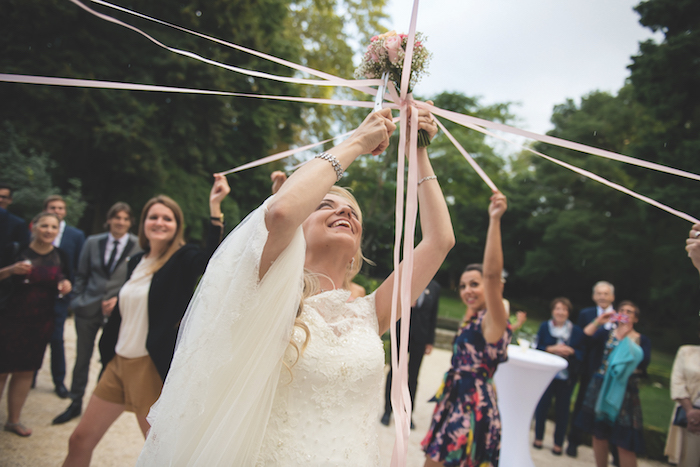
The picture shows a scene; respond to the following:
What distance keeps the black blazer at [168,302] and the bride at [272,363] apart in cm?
141

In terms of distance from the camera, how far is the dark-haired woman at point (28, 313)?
170 inches

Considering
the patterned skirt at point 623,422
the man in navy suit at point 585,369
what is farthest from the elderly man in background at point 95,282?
the man in navy suit at point 585,369

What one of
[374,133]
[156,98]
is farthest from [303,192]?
[156,98]

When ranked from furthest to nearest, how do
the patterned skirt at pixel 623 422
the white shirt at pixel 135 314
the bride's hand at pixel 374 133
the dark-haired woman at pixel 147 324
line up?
1. the patterned skirt at pixel 623 422
2. the white shirt at pixel 135 314
3. the dark-haired woman at pixel 147 324
4. the bride's hand at pixel 374 133

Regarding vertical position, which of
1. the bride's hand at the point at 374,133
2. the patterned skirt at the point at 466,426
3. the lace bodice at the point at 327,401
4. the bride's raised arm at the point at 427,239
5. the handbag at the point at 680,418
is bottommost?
the handbag at the point at 680,418

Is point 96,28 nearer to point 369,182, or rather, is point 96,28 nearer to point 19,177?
point 19,177

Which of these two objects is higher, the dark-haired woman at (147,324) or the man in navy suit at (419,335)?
the dark-haired woman at (147,324)

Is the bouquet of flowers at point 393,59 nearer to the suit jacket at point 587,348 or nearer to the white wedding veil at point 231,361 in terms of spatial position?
the white wedding veil at point 231,361

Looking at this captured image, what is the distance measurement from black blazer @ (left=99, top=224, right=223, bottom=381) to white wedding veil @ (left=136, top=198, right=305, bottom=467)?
4.63 ft

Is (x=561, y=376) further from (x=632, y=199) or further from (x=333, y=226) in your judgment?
(x=632, y=199)

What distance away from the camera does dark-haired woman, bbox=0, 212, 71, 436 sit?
4324 mm

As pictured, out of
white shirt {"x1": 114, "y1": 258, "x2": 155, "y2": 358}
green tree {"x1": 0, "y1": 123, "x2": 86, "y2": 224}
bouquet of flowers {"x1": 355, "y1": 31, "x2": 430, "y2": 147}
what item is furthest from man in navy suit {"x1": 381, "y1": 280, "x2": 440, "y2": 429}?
green tree {"x1": 0, "y1": 123, "x2": 86, "y2": 224}

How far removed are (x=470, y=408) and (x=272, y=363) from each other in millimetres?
2329

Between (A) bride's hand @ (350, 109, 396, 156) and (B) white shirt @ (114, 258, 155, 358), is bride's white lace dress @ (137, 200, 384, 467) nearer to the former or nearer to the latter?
(A) bride's hand @ (350, 109, 396, 156)
